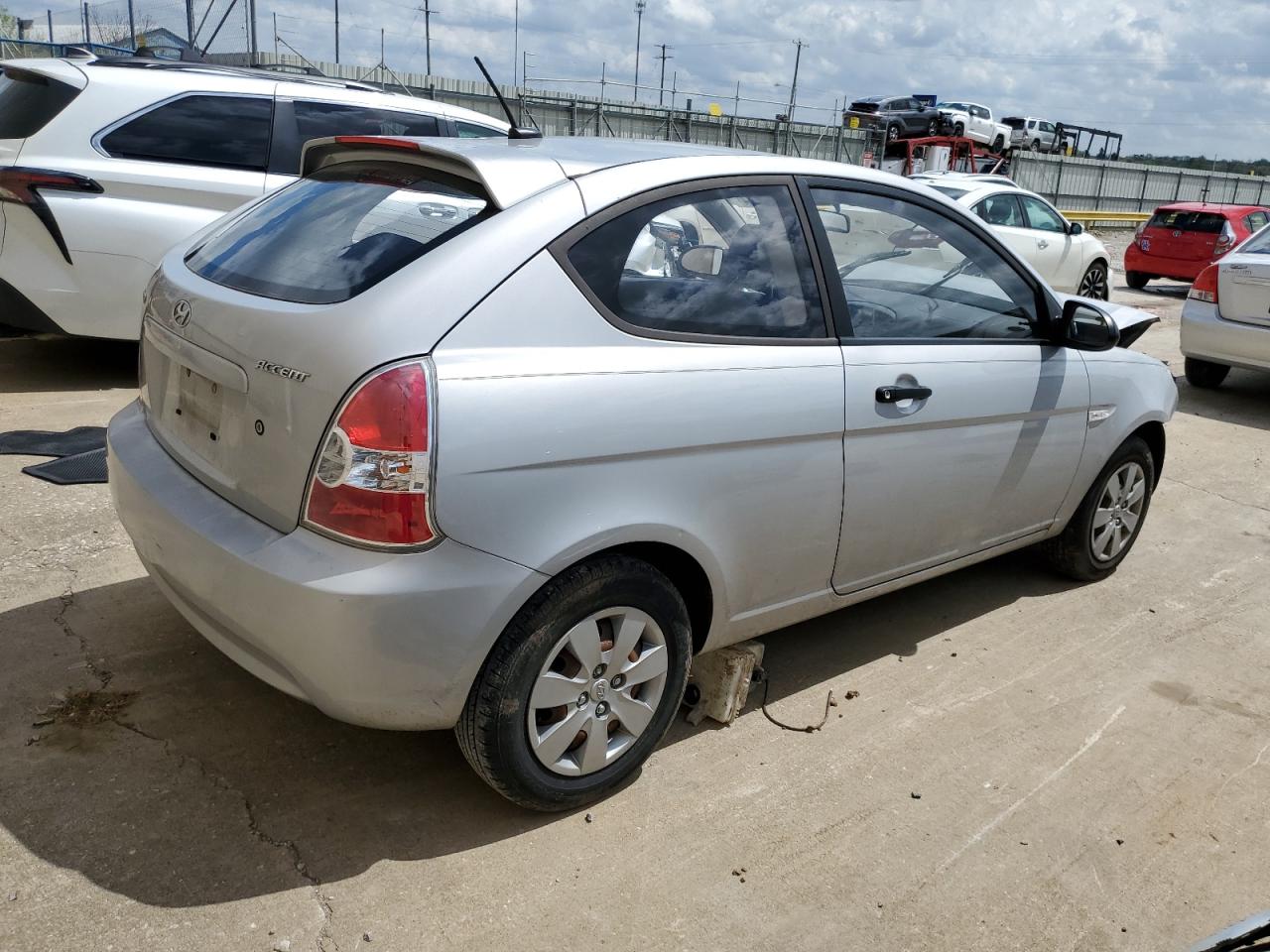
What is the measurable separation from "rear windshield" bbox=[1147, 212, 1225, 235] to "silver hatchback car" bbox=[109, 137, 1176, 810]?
15367 mm

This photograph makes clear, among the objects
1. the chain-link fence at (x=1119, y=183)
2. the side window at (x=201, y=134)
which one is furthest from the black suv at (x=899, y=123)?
the side window at (x=201, y=134)

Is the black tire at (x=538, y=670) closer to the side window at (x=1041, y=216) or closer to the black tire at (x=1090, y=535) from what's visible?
the black tire at (x=1090, y=535)

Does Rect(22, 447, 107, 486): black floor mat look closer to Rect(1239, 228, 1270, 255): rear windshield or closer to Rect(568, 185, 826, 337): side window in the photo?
Rect(568, 185, 826, 337): side window

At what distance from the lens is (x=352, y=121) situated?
287 inches

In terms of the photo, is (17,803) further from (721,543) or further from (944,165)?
(944,165)

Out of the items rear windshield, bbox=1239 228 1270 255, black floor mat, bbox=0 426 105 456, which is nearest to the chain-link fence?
rear windshield, bbox=1239 228 1270 255

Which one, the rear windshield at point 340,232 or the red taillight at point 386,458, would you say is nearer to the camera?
the red taillight at point 386,458

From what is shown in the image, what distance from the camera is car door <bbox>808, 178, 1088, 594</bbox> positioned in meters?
3.40

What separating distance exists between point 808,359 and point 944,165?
2412cm

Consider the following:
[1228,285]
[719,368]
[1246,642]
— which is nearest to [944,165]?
[1228,285]

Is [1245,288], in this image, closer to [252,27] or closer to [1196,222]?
[1196,222]

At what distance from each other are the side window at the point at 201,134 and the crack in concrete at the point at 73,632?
339 centimetres

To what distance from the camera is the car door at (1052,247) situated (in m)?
13.0

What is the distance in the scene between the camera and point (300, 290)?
2740mm
